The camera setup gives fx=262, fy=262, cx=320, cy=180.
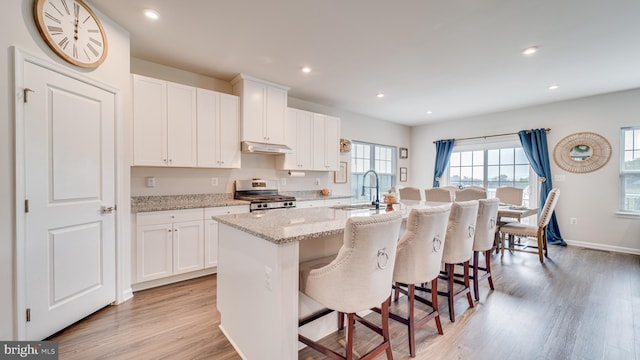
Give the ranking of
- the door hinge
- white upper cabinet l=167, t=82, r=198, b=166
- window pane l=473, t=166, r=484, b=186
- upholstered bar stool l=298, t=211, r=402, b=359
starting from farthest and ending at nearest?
1. window pane l=473, t=166, r=484, b=186
2. white upper cabinet l=167, t=82, r=198, b=166
3. the door hinge
4. upholstered bar stool l=298, t=211, r=402, b=359

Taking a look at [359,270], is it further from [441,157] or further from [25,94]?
[441,157]

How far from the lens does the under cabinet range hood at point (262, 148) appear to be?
11.8 ft

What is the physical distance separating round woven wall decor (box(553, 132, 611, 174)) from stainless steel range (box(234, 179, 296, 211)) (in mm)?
4924

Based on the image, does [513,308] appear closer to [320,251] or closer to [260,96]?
[320,251]

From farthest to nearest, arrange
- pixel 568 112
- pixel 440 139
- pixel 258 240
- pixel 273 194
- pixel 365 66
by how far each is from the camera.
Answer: pixel 440 139 → pixel 568 112 → pixel 273 194 → pixel 365 66 → pixel 258 240

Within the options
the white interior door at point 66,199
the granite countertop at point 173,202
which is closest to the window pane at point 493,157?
the granite countertop at point 173,202

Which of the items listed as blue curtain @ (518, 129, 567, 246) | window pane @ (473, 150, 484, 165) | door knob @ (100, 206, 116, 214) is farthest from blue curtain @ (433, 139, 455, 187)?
door knob @ (100, 206, 116, 214)

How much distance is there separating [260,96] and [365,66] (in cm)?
151

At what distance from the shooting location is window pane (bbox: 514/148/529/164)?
5262 millimetres

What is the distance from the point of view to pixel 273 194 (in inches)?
164

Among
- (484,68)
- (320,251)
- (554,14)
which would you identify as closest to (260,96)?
(320,251)

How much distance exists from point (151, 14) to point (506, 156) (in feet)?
20.9

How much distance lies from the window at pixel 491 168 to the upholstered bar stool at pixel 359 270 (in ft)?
17.4

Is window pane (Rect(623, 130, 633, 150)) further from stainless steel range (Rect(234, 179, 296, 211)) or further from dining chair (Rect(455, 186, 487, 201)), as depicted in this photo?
stainless steel range (Rect(234, 179, 296, 211))
